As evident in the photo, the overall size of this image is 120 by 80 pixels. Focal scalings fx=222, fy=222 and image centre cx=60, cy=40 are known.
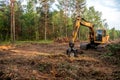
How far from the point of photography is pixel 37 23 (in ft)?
182

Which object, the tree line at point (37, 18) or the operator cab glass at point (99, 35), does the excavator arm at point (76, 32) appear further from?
the tree line at point (37, 18)

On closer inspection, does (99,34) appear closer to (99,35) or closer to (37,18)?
(99,35)

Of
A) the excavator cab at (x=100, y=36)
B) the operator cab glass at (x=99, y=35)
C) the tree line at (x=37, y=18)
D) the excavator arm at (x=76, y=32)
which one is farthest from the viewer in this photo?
the tree line at (x=37, y=18)

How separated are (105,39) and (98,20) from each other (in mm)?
61126

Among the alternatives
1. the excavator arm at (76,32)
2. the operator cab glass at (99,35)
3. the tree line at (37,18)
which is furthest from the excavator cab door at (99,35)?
the tree line at (37,18)

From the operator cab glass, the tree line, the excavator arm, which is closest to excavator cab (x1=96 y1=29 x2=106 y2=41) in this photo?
the operator cab glass

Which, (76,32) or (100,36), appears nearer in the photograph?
(76,32)

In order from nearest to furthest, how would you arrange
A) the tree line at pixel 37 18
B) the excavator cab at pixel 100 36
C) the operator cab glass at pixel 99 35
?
1. the excavator cab at pixel 100 36
2. the operator cab glass at pixel 99 35
3. the tree line at pixel 37 18

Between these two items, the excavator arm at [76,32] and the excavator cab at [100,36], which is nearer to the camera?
the excavator arm at [76,32]

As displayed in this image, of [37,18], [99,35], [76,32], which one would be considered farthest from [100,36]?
[37,18]

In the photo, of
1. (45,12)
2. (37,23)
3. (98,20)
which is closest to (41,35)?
(37,23)

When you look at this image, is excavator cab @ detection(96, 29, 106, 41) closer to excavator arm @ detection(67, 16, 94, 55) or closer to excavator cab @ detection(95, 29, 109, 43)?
excavator cab @ detection(95, 29, 109, 43)

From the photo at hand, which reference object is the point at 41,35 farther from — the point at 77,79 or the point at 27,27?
the point at 77,79

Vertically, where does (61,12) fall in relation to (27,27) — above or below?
above
